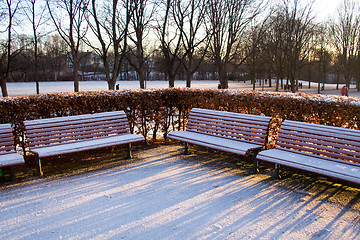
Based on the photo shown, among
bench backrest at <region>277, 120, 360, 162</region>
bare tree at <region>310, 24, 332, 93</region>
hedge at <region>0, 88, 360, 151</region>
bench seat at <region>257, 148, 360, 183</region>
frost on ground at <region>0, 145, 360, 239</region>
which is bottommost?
frost on ground at <region>0, 145, 360, 239</region>

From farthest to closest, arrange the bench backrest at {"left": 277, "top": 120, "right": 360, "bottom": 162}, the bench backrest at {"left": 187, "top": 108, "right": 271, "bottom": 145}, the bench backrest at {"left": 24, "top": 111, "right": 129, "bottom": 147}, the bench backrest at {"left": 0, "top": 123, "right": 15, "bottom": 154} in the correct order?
the bench backrest at {"left": 187, "top": 108, "right": 271, "bottom": 145} → the bench backrest at {"left": 24, "top": 111, "right": 129, "bottom": 147} → the bench backrest at {"left": 0, "top": 123, "right": 15, "bottom": 154} → the bench backrest at {"left": 277, "top": 120, "right": 360, "bottom": 162}

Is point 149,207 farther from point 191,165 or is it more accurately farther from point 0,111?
point 0,111

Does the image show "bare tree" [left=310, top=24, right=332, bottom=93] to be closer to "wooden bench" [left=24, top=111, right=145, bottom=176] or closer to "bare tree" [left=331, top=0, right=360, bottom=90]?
"bare tree" [left=331, top=0, right=360, bottom=90]

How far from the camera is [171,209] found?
3748 millimetres

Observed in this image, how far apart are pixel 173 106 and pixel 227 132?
1.97m

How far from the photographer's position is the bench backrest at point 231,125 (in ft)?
17.0

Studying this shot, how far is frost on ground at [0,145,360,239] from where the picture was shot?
323 centimetres

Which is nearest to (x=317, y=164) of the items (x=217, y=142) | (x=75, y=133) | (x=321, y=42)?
(x=217, y=142)

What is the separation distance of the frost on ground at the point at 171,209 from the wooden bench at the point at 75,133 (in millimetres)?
548

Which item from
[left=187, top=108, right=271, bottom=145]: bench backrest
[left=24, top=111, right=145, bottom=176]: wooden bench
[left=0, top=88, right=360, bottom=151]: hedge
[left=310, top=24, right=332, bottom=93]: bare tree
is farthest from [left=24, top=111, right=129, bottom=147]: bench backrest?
[left=310, top=24, right=332, bottom=93]: bare tree

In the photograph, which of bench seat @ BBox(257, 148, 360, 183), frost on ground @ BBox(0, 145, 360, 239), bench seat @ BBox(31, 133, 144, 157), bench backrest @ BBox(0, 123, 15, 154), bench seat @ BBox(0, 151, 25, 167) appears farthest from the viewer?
bench seat @ BBox(31, 133, 144, 157)

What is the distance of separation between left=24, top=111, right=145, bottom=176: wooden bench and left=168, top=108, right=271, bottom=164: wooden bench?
121 centimetres

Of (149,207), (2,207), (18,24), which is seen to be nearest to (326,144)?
(149,207)

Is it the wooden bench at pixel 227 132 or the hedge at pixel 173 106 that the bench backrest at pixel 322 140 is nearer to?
the wooden bench at pixel 227 132
